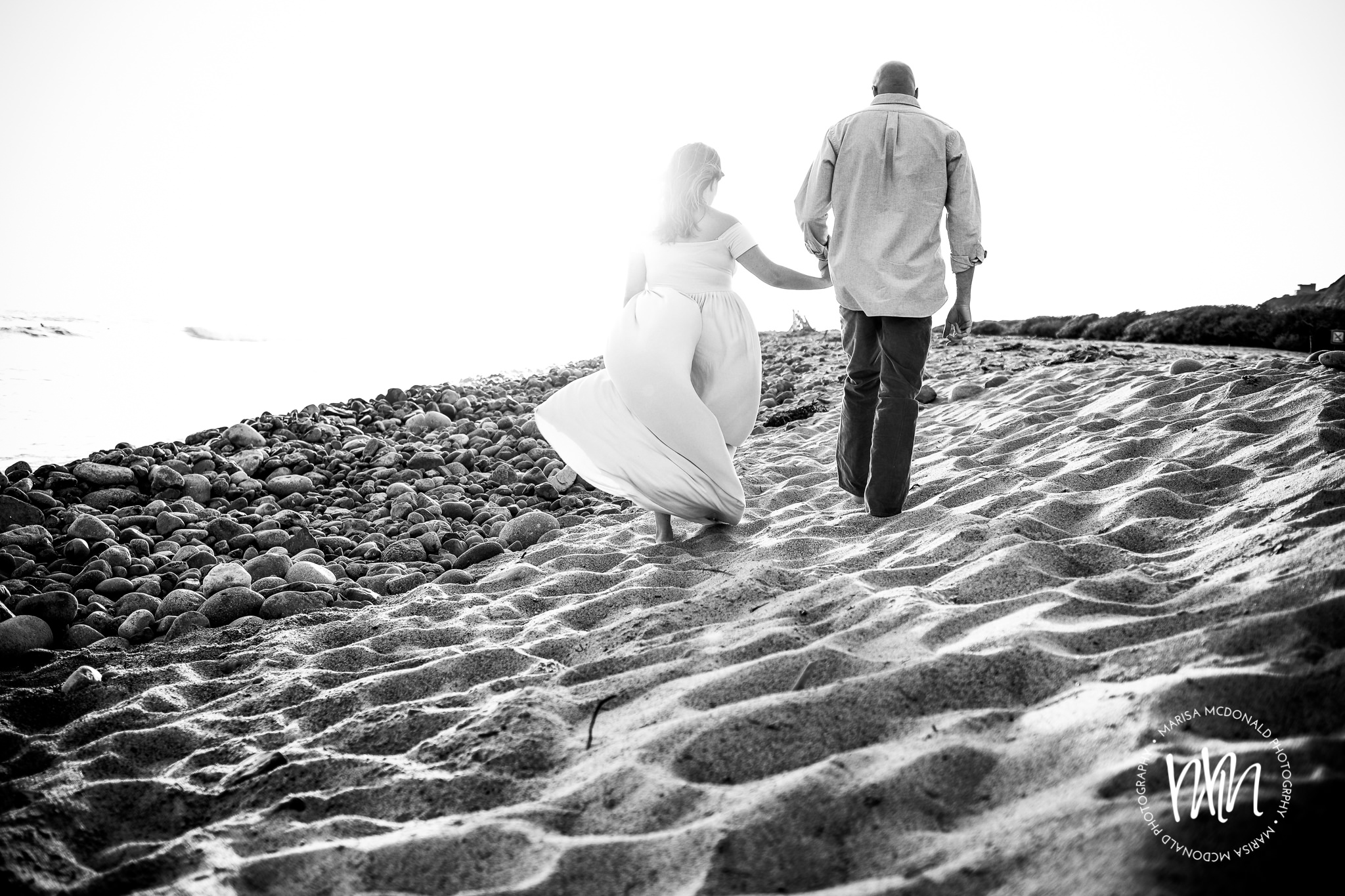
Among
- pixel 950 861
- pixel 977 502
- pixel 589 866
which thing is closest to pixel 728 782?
pixel 589 866

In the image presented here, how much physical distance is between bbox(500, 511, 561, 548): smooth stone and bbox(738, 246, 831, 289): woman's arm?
69.1 inches

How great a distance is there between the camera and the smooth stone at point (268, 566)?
12.3 ft

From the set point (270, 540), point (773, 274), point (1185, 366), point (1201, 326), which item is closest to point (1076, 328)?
point (1201, 326)

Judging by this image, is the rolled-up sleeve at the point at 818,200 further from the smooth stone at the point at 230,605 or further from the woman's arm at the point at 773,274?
the smooth stone at the point at 230,605

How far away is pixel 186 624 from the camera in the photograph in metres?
3.26

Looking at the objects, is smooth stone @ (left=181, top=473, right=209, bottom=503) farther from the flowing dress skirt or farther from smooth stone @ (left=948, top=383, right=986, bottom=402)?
smooth stone @ (left=948, top=383, right=986, bottom=402)

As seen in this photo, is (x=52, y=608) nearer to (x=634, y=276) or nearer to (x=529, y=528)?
(x=529, y=528)

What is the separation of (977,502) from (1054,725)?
2.07 metres

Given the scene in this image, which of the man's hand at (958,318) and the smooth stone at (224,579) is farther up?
the man's hand at (958,318)

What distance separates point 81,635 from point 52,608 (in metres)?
0.21

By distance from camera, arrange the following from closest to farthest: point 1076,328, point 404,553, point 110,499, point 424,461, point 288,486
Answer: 1. point 404,553
2. point 110,499
3. point 288,486
4. point 424,461
5. point 1076,328

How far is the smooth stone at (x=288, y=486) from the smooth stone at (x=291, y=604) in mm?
1818

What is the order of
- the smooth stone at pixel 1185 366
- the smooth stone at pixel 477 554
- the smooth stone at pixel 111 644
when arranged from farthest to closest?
the smooth stone at pixel 1185 366, the smooth stone at pixel 477 554, the smooth stone at pixel 111 644

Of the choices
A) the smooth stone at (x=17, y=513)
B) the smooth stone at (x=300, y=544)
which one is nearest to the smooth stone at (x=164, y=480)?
the smooth stone at (x=17, y=513)
